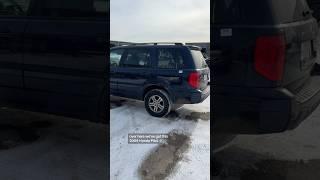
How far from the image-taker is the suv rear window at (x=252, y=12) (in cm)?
196

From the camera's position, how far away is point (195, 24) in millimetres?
1934

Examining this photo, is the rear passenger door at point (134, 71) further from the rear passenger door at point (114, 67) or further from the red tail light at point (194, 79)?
the red tail light at point (194, 79)

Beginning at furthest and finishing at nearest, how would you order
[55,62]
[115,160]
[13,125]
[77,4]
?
[13,125]
[55,62]
[77,4]
[115,160]

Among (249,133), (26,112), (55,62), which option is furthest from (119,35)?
(26,112)

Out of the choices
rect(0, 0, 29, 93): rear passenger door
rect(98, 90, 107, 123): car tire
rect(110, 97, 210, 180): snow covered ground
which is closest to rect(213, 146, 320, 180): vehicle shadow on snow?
rect(110, 97, 210, 180): snow covered ground

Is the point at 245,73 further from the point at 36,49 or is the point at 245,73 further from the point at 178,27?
the point at 36,49

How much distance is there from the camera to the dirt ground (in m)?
2.61

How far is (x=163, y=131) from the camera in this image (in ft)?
6.64

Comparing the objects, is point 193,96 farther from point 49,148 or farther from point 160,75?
point 49,148

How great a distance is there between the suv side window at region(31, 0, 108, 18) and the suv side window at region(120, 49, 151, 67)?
263mm

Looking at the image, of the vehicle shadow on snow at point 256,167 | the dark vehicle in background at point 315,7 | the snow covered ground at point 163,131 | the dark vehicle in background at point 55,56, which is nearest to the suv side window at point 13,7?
the dark vehicle in background at point 55,56

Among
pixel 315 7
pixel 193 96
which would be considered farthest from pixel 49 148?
pixel 315 7

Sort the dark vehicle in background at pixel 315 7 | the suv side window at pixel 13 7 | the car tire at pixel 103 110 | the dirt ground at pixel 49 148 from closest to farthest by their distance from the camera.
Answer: the dark vehicle in background at pixel 315 7 → the car tire at pixel 103 110 → the suv side window at pixel 13 7 → the dirt ground at pixel 49 148

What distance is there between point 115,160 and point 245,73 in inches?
30.5
